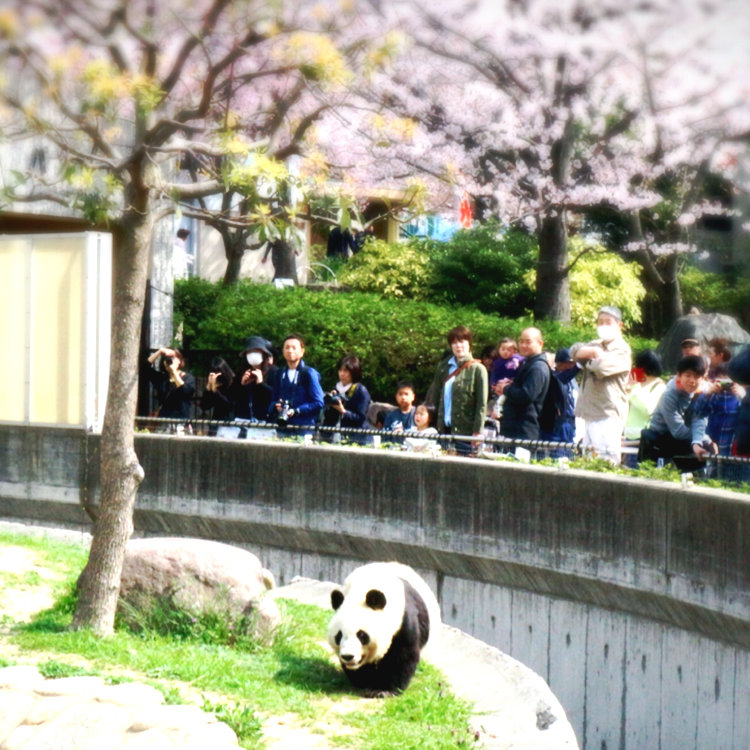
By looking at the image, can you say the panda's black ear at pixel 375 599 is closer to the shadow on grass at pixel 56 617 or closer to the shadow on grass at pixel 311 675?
the shadow on grass at pixel 311 675

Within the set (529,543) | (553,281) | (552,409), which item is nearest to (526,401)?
(552,409)

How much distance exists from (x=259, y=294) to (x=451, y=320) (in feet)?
11.6

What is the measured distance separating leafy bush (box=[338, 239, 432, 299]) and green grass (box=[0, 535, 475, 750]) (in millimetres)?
16539

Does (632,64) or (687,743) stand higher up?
(632,64)

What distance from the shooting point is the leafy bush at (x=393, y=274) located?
27.0 metres

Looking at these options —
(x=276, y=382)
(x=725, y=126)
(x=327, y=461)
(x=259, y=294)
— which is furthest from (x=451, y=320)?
(x=725, y=126)

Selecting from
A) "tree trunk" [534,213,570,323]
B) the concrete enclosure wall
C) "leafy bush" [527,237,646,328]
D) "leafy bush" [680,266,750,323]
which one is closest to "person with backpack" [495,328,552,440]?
the concrete enclosure wall

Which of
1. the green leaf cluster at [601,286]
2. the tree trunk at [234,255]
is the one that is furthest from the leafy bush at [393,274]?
the green leaf cluster at [601,286]

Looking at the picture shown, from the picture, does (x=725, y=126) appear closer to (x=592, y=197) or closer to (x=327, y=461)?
(x=592, y=197)

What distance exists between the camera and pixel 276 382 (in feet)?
52.2

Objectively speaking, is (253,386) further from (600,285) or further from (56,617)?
(600,285)

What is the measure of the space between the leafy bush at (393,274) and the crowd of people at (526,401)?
32.8 ft

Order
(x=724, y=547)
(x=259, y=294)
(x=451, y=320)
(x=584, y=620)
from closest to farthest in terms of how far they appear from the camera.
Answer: (x=724, y=547), (x=584, y=620), (x=451, y=320), (x=259, y=294)

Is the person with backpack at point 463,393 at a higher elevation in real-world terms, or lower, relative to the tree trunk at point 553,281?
lower
